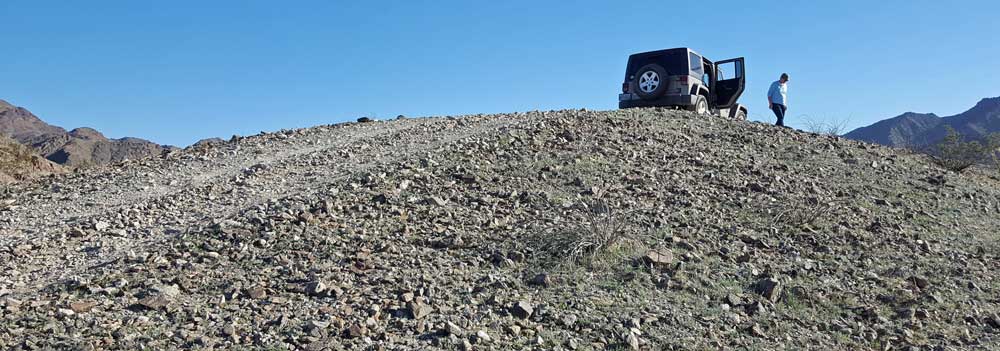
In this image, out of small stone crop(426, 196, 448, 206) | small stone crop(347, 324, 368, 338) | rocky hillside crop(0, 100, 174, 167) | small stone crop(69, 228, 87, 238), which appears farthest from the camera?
rocky hillside crop(0, 100, 174, 167)

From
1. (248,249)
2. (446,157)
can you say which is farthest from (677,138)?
(248,249)

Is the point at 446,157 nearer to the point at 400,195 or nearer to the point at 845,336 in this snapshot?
the point at 400,195

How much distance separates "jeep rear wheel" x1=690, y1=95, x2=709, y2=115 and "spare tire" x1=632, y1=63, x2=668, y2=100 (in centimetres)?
71

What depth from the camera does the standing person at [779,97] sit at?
1295 centimetres

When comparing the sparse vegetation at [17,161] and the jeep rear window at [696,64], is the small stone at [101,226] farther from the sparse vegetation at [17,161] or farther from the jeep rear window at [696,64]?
the jeep rear window at [696,64]

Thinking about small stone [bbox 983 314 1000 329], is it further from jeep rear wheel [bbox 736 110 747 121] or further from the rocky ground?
jeep rear wheel [bbox 736 110 747 121]

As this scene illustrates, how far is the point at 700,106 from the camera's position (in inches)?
542

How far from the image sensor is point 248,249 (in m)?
5.59

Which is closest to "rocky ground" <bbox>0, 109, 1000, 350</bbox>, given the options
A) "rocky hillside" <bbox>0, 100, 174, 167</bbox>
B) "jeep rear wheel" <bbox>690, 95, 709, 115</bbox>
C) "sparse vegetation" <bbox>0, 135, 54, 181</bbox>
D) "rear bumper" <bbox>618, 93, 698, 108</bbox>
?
"sparse vegetation" <bbox>0, 135, 54, 181</bbox>

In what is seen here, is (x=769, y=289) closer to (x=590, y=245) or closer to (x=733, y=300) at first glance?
(x=733, y=300)

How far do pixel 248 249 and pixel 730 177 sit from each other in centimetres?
566

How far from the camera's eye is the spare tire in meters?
13.3

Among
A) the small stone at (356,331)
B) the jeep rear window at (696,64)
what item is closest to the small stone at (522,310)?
the small stone at (356,331)

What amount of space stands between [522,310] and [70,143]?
3354 centimetres
